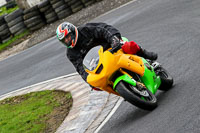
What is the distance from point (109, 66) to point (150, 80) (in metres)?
0.83

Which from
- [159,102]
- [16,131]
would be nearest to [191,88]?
[159,102]

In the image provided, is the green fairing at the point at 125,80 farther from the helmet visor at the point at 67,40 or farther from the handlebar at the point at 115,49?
the helmet visor at the point at 67,40

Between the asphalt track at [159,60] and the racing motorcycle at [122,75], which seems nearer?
the asphalt track at [159,60]

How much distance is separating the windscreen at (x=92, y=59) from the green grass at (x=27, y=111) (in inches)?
90.4

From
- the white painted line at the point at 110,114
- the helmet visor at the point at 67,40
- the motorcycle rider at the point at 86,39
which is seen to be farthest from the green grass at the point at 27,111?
the helmet visor at the point at 67,40

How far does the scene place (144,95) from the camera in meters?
6.51

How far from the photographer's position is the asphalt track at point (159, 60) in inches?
237

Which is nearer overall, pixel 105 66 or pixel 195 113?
pixel 195 113

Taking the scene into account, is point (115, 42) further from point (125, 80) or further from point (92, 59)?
point (125, 80)

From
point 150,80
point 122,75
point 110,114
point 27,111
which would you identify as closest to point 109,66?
point 122,75

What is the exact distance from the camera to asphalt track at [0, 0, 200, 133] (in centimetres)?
603

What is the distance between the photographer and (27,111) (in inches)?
394

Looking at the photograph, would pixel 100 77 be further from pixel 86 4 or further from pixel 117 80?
pixel 86 4

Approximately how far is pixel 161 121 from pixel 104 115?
76.4 inches
